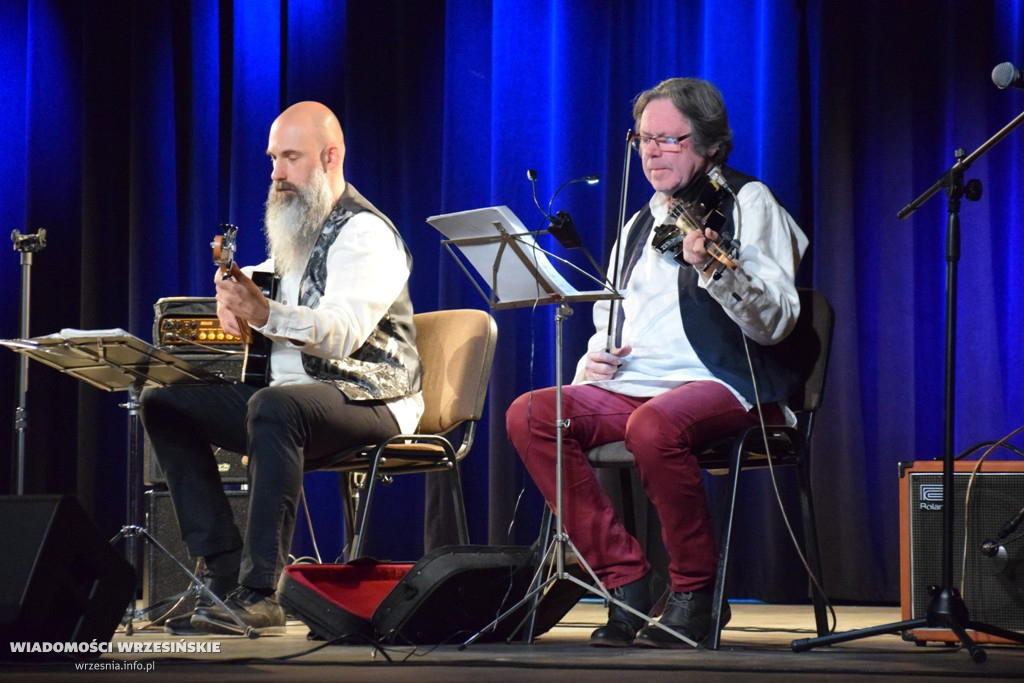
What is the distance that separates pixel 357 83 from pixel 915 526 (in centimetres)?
271

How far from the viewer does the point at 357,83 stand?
461 cm

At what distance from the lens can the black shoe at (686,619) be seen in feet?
8.05

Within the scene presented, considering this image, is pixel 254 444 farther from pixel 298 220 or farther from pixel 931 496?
pixel 931 496

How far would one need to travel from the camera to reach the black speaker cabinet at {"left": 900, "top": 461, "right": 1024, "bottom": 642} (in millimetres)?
2697

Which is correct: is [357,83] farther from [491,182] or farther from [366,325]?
[366,325]

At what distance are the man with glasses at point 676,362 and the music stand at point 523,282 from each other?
8 centimetres

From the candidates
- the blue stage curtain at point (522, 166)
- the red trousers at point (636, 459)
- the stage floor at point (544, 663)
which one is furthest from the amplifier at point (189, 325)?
the red trousers at point (636, 459)

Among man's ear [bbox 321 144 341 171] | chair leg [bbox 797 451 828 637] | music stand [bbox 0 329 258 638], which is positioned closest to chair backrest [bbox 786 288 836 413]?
chair leg [bbox 797 451 828 637]

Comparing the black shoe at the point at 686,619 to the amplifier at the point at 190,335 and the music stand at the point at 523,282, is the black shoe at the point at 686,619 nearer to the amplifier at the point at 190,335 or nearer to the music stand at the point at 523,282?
the music stand at the point at 523,282

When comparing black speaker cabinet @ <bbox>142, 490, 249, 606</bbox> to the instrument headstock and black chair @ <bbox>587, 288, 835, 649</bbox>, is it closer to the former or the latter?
the instrument headstock

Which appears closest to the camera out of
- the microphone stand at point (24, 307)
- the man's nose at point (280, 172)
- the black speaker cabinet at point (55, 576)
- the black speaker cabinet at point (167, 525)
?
the black speaker cabinet at point (55, 576)

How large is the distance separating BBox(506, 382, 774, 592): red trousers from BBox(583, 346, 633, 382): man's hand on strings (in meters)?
0.04

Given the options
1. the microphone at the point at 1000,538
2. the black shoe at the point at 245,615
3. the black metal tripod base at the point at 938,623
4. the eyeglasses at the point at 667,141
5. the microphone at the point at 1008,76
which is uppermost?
the microphone at the point at 1008,76

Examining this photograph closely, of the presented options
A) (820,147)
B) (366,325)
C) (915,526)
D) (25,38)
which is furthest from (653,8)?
(25,38)
